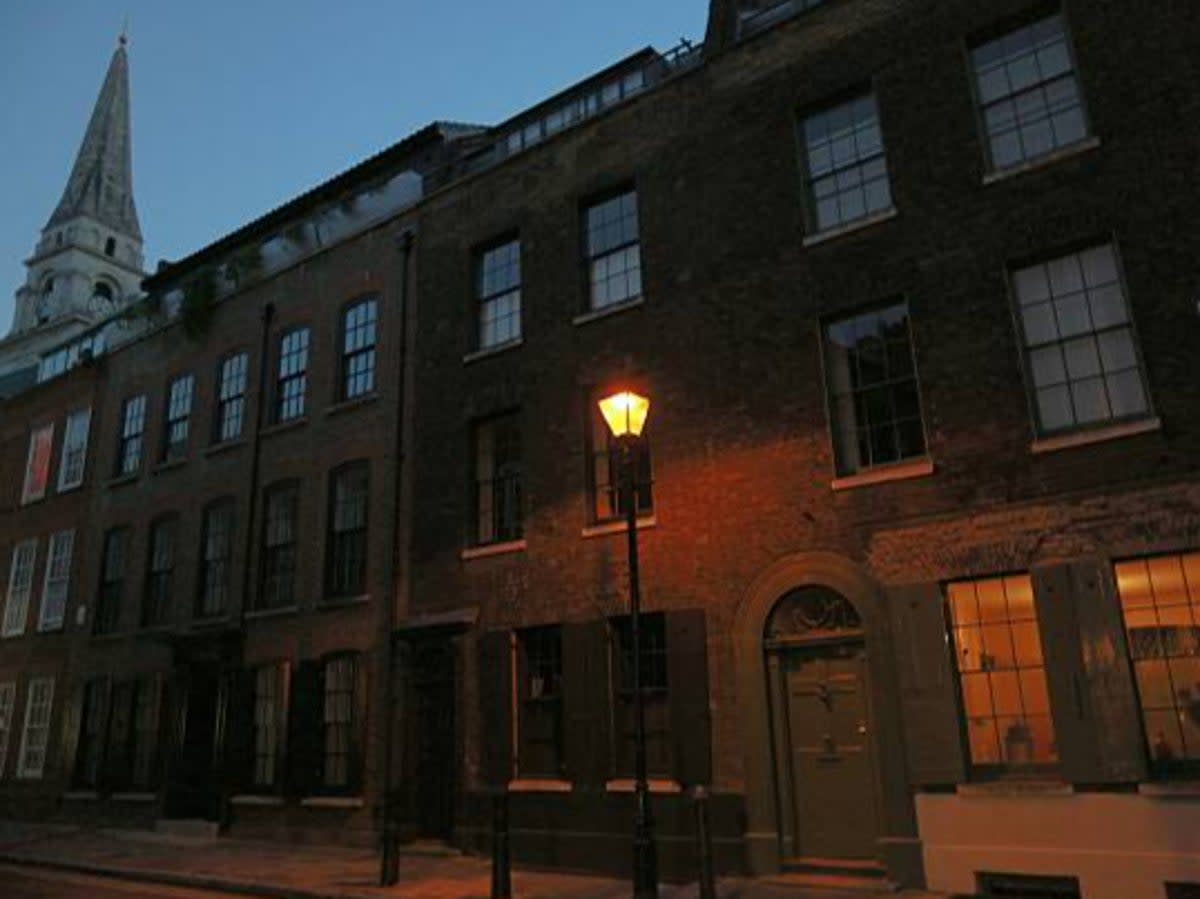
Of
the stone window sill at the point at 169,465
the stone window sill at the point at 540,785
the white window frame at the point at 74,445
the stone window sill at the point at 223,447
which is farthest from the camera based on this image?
the white window frame at the point at 74,445

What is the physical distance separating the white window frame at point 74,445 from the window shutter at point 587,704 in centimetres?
1657

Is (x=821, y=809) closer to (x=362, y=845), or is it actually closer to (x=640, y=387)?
(x=640, y=387)

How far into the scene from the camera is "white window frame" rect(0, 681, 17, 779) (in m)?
22.6

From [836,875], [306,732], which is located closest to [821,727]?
[836,875]

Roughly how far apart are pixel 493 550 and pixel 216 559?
811 cm

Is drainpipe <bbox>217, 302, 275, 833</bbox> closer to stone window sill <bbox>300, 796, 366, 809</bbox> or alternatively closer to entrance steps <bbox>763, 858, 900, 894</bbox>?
stone window sill <bbox>300, 796, 366, 809</bbox>

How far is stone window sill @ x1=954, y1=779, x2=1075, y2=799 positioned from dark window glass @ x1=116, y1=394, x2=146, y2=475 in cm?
1958

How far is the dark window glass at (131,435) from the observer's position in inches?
880

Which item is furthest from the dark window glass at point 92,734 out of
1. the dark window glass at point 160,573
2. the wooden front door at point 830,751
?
the wooden front door at point 830,751

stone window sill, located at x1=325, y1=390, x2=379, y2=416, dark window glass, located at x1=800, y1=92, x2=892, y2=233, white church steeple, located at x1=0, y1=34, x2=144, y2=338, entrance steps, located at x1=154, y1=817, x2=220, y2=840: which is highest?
white church steeple, located at x1=0, y1=34, x2=144, y2=338

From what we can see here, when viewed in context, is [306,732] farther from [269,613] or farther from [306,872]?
[306,872]

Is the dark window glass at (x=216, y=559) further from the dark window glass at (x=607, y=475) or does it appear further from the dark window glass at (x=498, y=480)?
the dark window glass at (x=607, y=475)

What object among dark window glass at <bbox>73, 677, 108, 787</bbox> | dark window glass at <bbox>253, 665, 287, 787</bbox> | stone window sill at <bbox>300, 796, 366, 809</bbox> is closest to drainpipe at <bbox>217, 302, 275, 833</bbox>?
dark window glass at <bbox>253, 665, 287, 787</bbox>

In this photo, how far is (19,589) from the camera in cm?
2452
